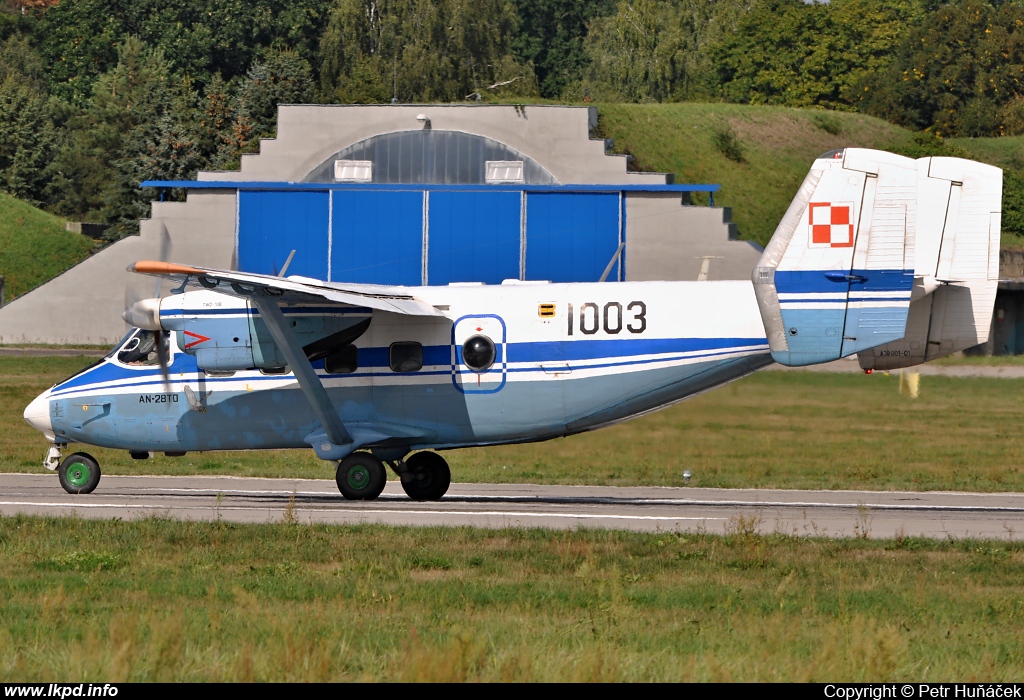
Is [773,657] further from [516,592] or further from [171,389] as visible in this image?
[171,389]

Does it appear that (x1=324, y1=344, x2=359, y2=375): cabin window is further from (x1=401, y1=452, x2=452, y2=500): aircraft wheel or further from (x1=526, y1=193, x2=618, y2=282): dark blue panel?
(x1=526, y1=193, x2=618, y2=282): dark blue panel

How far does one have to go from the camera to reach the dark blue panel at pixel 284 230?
5391 cm

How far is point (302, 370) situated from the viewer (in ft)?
72.3

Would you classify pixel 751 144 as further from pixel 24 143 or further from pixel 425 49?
pixel 24 143

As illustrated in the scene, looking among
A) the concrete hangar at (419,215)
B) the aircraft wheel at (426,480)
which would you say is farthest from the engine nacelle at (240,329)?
the concrete hangar at (419,215)

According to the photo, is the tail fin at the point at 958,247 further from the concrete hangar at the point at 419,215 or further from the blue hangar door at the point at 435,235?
the blue hangar door at the point at 435,235

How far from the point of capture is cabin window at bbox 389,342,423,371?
22688mm

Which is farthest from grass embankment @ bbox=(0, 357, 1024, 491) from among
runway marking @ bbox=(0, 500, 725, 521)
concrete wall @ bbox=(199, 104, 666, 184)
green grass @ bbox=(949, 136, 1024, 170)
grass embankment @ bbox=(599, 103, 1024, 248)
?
green grass @ bbox=(949, 136, 1024, 170)

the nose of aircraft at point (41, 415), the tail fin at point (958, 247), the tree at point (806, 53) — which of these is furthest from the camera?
the tree at point (806, 53)

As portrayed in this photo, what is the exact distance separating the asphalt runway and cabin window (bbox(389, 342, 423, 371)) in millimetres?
2402

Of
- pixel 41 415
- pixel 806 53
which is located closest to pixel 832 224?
pixel 41 415

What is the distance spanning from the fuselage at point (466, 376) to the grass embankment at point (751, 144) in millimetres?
47170

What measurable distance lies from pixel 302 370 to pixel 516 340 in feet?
12.0
